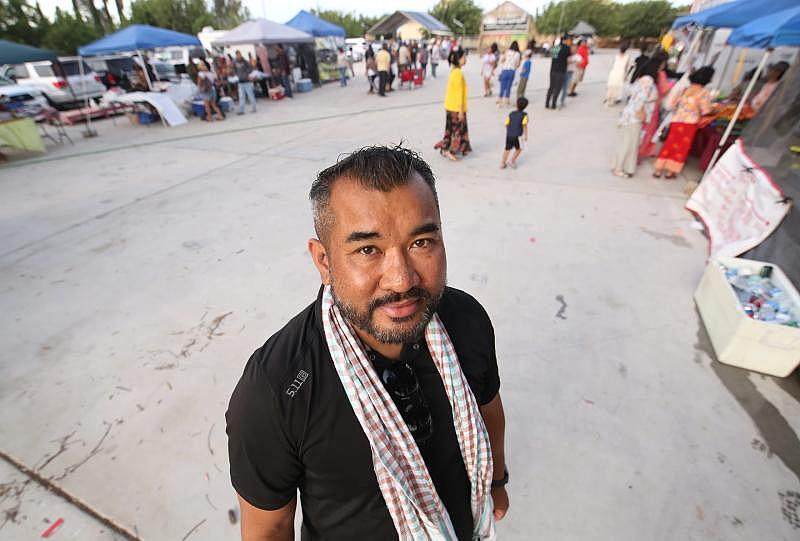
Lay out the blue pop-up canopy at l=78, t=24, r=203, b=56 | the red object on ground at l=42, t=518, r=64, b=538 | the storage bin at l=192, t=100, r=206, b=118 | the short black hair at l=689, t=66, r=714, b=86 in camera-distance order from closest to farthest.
A: the red object on ground at l=42, t=518, r=64, b=538
the short black hair at l=689, t=66, r=714, b=86
the blue pop-up canopy at l=78, t=24, r=203, b=56
the storage bin at l=192, t=100, r=206, b=118

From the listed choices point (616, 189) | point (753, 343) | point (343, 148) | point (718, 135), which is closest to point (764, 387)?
point (753, 343)

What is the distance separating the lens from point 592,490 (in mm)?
1918

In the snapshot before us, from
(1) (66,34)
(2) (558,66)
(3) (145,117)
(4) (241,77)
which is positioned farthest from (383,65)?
(1) (66,34)

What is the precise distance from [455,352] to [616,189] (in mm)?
5463

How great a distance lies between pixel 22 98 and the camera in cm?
1016

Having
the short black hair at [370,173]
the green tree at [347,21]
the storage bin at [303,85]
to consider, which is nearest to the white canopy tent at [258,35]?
the storage bin at [303,85]

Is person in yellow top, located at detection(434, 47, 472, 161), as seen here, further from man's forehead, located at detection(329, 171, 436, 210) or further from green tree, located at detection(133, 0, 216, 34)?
green tree, located at detection(133, 0, 216, 34)

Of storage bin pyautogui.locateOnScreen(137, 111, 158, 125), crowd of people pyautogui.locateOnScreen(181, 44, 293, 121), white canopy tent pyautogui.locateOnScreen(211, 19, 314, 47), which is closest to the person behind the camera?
storage bin pyautogui.locateOnScreen(137, 111, 158, 125)

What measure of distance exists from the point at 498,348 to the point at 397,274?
2.07 metres

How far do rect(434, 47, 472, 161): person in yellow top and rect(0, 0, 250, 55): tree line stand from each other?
62.7ft

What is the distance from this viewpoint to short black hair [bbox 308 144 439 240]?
3.12 ft

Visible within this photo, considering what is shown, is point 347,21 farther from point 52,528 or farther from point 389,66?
point 52,528

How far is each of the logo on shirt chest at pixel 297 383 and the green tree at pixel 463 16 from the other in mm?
57861

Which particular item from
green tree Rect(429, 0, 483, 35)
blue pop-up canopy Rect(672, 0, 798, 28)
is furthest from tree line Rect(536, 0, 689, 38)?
blue pop-up canopy Rect(672, 0, 798, 28)
